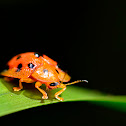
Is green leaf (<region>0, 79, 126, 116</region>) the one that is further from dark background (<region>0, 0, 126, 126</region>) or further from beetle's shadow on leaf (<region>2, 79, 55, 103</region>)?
dark background (<region>0, 0, 126, 126</region>)

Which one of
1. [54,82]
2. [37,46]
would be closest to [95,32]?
[37,46]

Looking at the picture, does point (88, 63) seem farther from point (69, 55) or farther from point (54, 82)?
point (54, 82)

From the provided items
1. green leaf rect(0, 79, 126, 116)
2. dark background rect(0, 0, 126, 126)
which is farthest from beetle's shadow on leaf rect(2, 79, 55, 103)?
dark background rect(0, 0, 126, 126)

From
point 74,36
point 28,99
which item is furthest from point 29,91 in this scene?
point 74,36

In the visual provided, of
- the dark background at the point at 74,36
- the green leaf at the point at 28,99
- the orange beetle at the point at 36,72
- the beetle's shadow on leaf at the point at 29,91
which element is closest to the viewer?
the green leaf at the point at 28,99

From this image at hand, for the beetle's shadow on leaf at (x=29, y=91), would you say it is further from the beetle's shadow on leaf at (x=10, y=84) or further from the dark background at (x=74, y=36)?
the dark background at (x=74, y=36)

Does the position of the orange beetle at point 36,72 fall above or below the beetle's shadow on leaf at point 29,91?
above

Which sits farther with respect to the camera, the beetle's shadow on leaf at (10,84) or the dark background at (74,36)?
the dark background at (74,36)

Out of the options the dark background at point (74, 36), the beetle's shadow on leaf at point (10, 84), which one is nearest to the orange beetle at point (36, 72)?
the beetle's shadow on leaf at point (10, 84)
